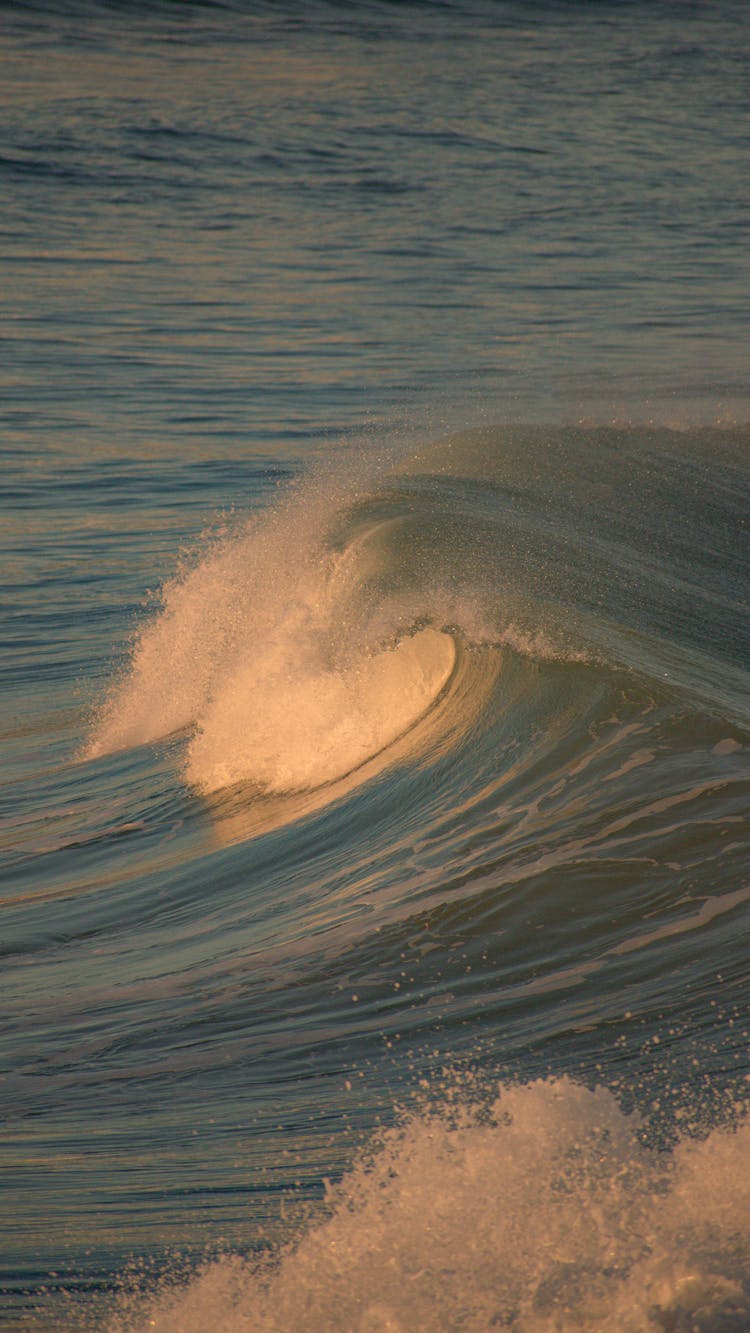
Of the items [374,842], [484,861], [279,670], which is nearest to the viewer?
[484,861]

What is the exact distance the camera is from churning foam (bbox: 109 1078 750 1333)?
8.71 feet

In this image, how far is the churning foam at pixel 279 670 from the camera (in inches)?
252

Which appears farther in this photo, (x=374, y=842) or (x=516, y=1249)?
(x=374, y=842)

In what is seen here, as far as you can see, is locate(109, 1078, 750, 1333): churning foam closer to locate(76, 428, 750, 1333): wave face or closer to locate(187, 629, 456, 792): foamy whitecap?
locate(76, 428, 750, 1333): wave face

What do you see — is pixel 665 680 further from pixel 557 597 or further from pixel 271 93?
pixel 271 93

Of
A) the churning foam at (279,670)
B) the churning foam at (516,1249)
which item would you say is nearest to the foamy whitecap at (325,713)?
the churning foam at (279,670)

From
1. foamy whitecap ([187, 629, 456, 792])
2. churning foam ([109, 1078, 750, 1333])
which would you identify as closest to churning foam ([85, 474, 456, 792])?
foamy whitecap ([187, 629, 456, 792])

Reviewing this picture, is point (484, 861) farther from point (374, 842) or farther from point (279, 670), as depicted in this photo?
point (279, 670)

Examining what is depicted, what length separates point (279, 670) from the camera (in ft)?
22.1

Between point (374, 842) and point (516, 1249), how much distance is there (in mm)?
A: 2637

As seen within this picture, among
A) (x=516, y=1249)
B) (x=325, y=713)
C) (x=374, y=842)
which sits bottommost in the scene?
A: (x=374, y=842)

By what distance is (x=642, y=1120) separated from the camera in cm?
321

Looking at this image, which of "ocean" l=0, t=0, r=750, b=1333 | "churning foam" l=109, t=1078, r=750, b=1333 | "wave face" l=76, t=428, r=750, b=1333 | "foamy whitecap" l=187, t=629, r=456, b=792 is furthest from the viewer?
"foamy whitecap" l=187, t=629, r=456, b=792

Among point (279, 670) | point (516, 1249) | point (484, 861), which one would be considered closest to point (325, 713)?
point (279, 670)
